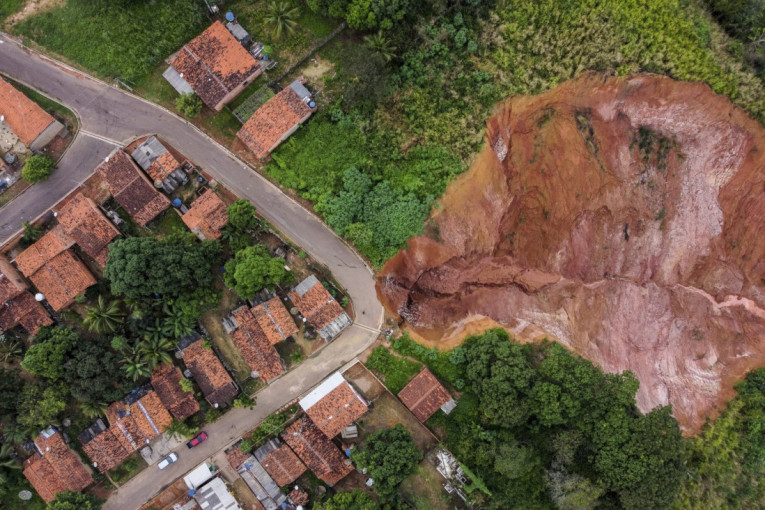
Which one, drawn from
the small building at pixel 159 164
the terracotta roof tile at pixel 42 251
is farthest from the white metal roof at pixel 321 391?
the terracotta roof tile at pixel 42 251

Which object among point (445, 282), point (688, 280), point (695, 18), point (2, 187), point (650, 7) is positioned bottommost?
point (688, 280)

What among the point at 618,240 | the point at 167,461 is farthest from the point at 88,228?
the point at 618,240

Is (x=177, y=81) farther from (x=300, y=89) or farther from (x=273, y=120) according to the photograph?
(x=300, y=89)

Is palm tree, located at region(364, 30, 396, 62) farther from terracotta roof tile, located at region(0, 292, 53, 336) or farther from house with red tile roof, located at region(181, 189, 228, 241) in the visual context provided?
terracotta roof tile, located at region(0, 292, 53, 336)

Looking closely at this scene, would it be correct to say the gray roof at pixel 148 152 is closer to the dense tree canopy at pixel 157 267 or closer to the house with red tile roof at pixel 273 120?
the house with red tile roof at pixel 273 120

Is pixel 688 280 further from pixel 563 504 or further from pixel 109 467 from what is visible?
pixel 109 467

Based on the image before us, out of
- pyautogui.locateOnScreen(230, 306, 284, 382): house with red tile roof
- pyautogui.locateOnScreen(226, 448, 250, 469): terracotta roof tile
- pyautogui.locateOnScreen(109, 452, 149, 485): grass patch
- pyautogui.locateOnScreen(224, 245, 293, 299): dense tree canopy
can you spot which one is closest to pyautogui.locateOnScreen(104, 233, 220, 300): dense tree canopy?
pyautogui.locateOnScreen(224, 245, 293, 299): dense tree canopy

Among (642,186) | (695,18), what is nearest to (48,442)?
(642,186)
